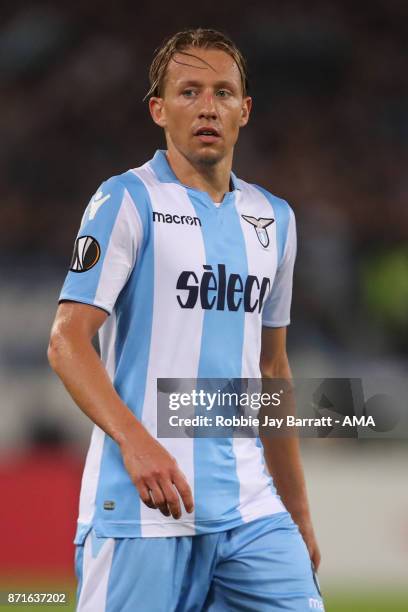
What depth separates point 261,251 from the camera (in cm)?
309

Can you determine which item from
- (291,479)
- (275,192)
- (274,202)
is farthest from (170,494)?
(275,192)

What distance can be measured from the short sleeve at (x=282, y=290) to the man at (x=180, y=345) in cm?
9

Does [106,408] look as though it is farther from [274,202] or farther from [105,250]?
[274,202]

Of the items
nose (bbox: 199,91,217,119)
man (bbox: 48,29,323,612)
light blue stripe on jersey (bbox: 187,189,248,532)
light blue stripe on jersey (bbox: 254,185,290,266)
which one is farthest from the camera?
light blue stripe on jersey (bbox: 254,185,290,266)

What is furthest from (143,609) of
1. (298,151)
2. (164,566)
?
(298,151)

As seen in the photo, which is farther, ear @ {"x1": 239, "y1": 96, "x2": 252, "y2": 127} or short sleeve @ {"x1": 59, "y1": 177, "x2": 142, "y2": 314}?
ear @ {"x1": 239, "y1": 96, "x2": 252, "y2": 127}

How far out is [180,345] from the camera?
9.35 ft

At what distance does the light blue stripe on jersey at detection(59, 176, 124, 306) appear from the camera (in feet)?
8.94

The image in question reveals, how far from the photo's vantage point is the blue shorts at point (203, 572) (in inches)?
107

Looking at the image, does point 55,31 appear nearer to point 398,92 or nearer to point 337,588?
point 398,92

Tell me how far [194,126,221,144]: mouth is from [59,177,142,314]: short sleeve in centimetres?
27

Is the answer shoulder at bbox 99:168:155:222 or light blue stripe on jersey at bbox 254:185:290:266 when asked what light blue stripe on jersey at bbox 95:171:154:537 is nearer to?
shoulder at bbox 99:168:155:222

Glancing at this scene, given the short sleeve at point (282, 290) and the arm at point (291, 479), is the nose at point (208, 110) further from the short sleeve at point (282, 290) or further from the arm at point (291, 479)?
the arm at point (291, 479)

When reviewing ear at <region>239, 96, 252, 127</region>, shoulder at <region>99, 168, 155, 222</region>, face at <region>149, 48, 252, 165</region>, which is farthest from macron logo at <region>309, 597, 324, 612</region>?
ear at <region>239, 96, 252, 127</region>
